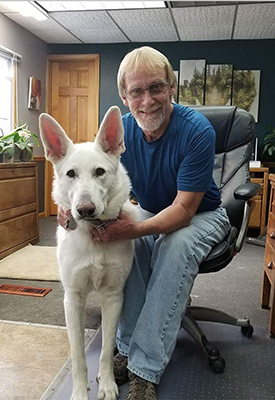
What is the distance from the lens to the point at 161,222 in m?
1.37

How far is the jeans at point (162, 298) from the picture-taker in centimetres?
131

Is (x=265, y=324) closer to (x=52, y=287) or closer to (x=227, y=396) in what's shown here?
(x=227, y=396)

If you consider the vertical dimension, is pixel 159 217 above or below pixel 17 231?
above

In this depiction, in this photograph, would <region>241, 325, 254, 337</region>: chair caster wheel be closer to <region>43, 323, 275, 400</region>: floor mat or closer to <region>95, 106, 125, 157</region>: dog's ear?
<region>43, 323, 275, 400</region>: floor mat

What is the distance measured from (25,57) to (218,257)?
4380 millimetres

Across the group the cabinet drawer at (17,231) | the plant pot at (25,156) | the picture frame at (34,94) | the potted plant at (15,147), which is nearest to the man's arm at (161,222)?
the cabinet drawer at (17,231)

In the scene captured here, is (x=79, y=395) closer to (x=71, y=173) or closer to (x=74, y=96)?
(x=71, y=173)

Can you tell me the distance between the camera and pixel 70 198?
1.22m

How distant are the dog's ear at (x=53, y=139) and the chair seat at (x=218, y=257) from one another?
0.69 meters

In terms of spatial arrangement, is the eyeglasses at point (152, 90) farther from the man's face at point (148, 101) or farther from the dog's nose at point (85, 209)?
the dog's nose at point (85, 209)

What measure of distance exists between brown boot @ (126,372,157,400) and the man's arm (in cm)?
51

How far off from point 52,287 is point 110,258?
143 centimetres

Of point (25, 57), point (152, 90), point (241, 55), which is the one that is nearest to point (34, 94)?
point (25, 57)

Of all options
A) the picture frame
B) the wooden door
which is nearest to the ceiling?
the wooden door
